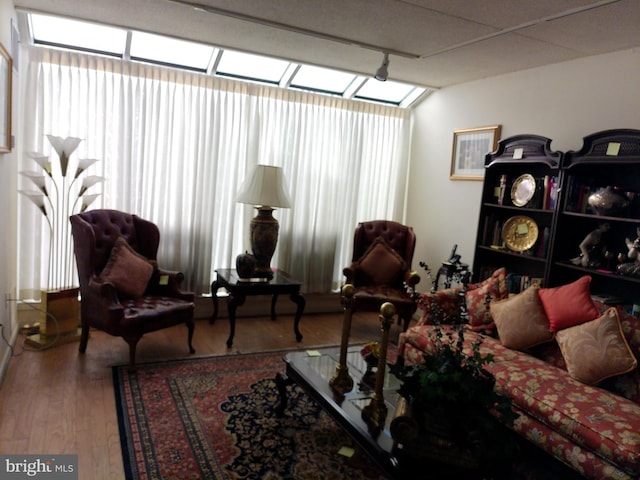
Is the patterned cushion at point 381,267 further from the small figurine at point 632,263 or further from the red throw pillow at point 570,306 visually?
the small figurine at point 632,263

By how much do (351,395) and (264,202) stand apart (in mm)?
2113

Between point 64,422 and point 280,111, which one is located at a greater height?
point 280,111

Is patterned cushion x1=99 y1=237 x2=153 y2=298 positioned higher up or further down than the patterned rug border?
higher up

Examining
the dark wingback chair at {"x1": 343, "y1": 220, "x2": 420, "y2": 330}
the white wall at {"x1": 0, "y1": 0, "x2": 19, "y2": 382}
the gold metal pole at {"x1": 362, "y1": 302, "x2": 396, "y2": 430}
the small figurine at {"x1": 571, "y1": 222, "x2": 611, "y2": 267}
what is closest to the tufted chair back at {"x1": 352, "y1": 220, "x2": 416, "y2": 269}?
the dark wingback chair at {"x1": 343, "y1": 220, "x2": 420, "y2": 330}

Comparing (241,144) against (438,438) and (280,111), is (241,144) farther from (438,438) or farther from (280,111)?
(438,438)

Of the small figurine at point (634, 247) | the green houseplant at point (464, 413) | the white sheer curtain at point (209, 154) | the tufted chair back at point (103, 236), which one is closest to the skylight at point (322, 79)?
the white sheer curtain at point (209, 154)

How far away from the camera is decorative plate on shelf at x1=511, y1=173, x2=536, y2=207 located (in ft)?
12.5

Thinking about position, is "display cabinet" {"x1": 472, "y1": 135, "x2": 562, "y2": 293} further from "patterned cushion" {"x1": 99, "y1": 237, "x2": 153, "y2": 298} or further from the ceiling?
"patterned cushion" {"x1": 99, "y1": 237, "x2": 153, "y2": 298}

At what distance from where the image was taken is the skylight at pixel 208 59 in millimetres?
3918

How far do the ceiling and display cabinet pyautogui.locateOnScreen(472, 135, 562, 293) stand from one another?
2.38 ft

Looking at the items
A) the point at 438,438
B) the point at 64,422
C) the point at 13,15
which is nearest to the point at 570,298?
the point at 438,438

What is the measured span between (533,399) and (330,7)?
259cm

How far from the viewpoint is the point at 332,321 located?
4980mm

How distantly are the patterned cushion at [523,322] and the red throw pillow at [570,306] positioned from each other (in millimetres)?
48
